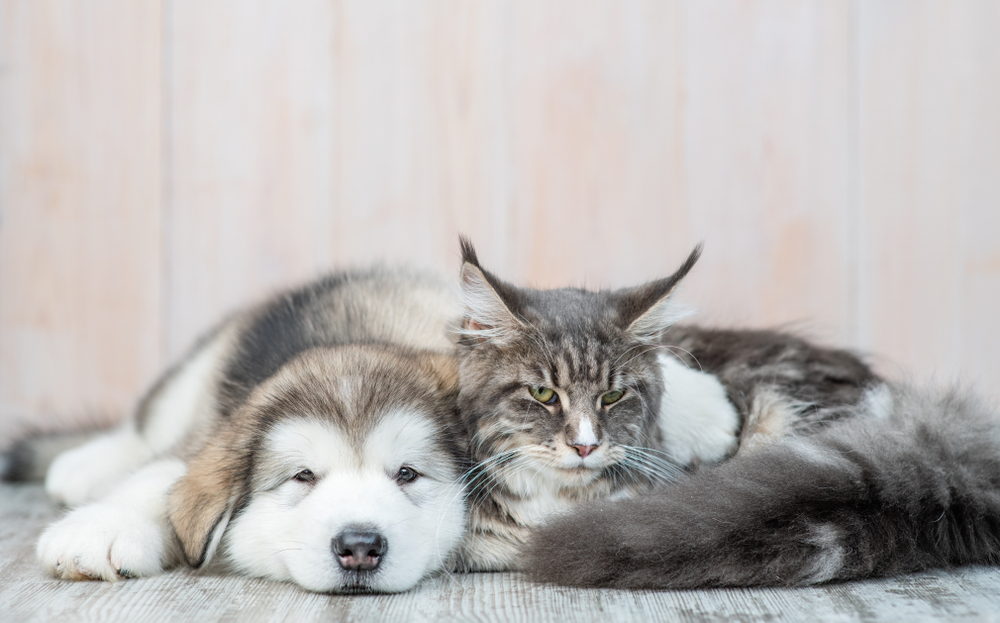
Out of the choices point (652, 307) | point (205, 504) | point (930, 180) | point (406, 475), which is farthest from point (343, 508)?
point (930, 180)

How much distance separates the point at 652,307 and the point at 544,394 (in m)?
0.37

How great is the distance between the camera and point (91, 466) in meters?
3.09

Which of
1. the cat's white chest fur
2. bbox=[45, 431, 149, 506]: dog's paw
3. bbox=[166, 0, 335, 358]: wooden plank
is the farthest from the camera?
bbox=[166, 0, 335, 358]: wooden plank

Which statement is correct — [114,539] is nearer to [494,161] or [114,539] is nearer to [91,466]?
[91,466]

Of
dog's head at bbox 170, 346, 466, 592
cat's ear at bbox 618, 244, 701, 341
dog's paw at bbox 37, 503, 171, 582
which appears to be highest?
cat's ear at bbox 618, 244, 701, 341

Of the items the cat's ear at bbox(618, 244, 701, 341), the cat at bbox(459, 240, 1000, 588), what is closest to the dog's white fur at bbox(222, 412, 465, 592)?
the cat at bbox(459, 240, 1000, 588)

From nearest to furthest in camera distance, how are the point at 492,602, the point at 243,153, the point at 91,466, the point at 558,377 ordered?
the point at 492,602, the point at 558,377, the point at 91,466, the point at 243,153

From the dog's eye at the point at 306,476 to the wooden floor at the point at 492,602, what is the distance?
25cm

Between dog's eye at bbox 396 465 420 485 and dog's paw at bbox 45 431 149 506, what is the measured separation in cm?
119

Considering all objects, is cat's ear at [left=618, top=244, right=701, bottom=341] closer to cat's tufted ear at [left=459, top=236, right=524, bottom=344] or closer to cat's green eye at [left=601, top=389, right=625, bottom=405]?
cat's green eye at [left=601, top=389, right=625, bottom=405]

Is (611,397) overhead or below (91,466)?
overhead

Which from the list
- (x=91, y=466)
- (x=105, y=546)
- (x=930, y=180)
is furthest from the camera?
(x=930, y=180)

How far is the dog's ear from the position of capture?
6.98ft

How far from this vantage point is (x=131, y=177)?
3957 millimetres
